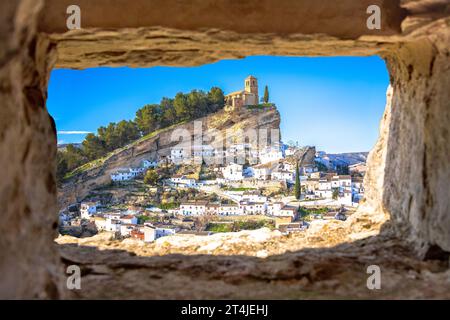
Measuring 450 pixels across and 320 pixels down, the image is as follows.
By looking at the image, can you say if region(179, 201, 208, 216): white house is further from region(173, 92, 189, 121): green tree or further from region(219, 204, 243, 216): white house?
region(173, 92, 189, 121): green tree

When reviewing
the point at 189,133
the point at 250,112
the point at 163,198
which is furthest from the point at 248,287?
the point at 250,112

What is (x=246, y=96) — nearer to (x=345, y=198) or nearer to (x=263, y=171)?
(x=263, y=171)

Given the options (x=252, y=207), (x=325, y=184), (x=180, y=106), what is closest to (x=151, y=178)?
(x=180, y=106)

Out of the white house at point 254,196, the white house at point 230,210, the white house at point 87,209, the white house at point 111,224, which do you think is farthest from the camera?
the white house at point 254,196

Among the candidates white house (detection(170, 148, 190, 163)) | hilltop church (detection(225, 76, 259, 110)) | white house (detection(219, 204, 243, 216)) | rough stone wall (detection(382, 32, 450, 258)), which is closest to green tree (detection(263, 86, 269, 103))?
hilltop church (detection(225, 76, 259, 110))

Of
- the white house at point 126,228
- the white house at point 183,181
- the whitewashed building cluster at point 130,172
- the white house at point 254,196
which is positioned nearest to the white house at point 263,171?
the white house at point 254,196

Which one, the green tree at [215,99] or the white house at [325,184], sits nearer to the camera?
the white house at [325,184]

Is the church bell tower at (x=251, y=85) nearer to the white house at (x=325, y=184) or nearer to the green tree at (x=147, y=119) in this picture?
the green tree at (x=147, y=119)

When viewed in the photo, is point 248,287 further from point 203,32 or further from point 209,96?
point 209,96
